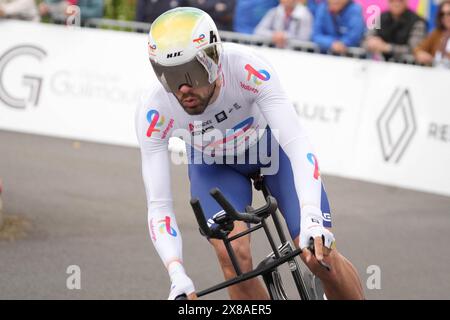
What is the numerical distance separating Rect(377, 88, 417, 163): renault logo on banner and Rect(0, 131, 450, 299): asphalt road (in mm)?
437

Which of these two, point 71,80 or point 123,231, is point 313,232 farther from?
point 71,80

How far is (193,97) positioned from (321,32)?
275 inches

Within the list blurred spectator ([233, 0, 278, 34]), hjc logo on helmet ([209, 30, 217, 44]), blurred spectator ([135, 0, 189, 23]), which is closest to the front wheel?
hjc logo on helmet ([209, 30, 217, 44])

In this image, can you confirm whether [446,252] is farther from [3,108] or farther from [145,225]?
[3,108]

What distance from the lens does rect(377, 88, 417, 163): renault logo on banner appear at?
10719 millimetres

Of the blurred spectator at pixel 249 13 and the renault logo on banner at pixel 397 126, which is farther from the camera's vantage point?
the blurred spectator at pixel 249 13

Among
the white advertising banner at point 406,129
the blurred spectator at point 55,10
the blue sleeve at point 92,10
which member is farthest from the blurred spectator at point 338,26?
the blurred spectator at point 55,10

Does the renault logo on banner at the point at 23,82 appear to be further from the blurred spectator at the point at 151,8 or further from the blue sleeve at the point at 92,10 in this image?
the blurred spectator at the point at 151,8

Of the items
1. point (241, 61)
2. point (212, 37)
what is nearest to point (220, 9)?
point (241, 61)

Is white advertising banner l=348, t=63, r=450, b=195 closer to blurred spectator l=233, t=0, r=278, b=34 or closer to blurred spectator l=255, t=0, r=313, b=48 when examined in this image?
blurred spectator l=255, t=0, r=313, b=48

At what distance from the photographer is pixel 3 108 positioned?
12531 mm

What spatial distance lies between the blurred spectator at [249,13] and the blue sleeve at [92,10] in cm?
191

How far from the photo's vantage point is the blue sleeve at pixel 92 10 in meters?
12.5

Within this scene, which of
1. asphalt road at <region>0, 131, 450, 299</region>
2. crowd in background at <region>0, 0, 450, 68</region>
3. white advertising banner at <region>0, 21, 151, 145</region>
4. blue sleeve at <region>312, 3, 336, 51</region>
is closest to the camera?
asphalt road at <region>0, 131, 450, 299</region>
